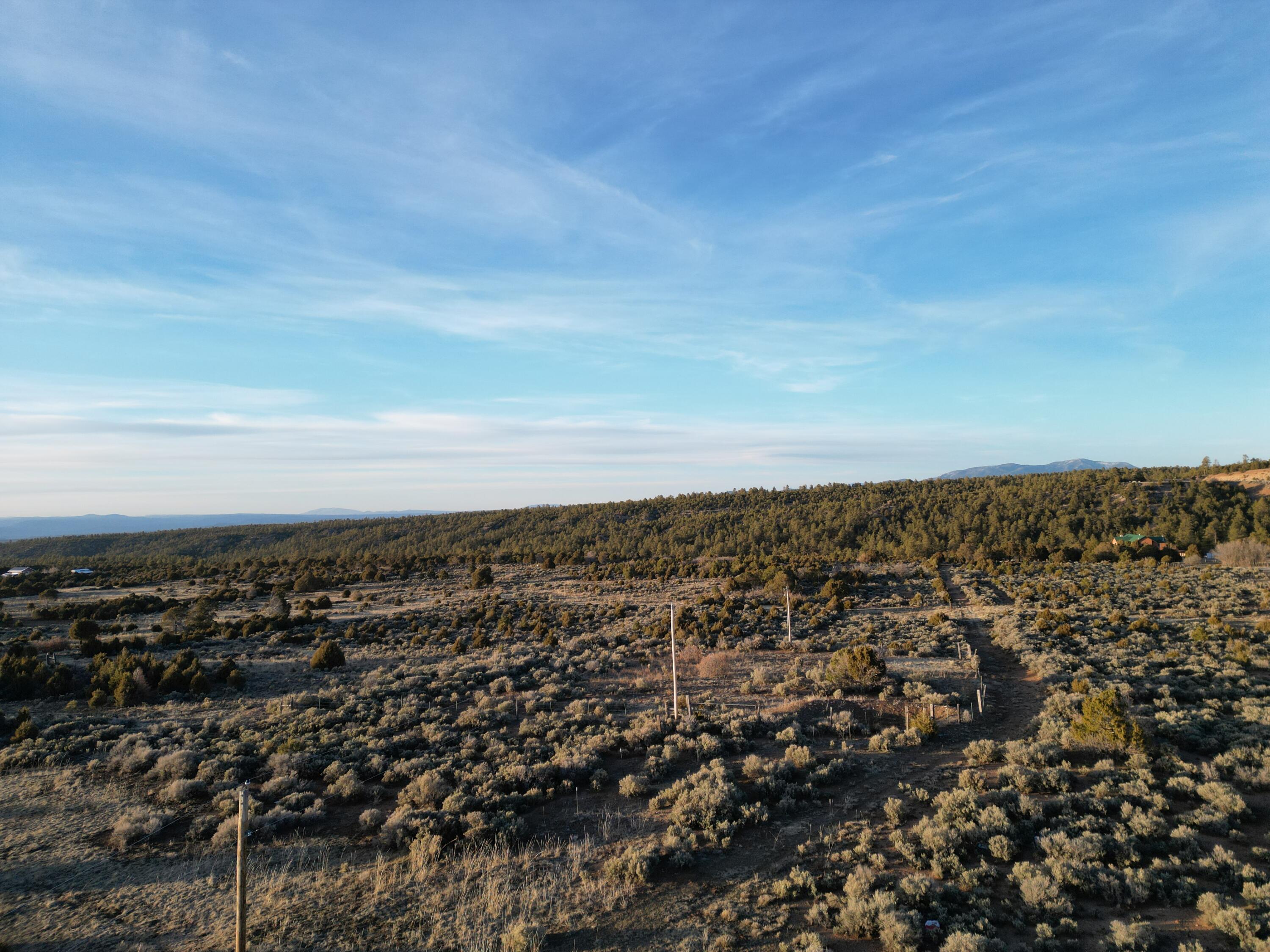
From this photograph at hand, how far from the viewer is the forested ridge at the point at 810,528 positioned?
59.9m

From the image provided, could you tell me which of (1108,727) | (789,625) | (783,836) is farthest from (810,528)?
(783,836)

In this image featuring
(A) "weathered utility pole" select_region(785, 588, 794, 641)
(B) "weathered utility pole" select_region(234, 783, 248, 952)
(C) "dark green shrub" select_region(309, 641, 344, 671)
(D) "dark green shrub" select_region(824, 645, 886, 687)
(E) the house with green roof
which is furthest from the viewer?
(E) the house with green roof

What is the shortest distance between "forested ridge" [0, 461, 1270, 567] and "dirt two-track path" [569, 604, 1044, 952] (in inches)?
1751

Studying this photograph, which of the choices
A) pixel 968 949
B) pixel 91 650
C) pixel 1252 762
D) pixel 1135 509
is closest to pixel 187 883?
pixel 968 949

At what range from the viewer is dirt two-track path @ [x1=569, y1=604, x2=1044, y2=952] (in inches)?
284

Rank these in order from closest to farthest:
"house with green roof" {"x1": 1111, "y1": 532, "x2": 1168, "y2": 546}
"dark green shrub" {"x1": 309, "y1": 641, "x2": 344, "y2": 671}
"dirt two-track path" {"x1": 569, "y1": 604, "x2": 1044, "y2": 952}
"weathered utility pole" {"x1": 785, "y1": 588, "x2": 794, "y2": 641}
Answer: "dirt two-track path" {"x1": 569, "y1": 604, "x2": 1044, "y2": 952} → "dark green shrub" {"x1": 309, "y1": 641, "x2": 344, "y2": 671} → "weathered utility pole" {"x1": 785, "y1": 588, "x2": 794, "y2": 641} → "house with green roof" {"x1": 1111, "y1": 532, "x2": 1168, "y2": 546}

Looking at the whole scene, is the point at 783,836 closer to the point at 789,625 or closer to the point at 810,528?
the point at 789,625

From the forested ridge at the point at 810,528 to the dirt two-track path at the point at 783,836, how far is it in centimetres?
4447

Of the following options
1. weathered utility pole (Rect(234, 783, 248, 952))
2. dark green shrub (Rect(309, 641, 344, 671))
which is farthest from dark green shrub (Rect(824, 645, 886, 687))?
dark green shrub (Rect(309, 641, 344, 671))

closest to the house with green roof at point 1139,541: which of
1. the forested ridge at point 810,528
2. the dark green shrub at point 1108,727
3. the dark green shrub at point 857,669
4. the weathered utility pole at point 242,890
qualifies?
the forested ridge at point 810,528

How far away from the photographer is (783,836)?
9539 millimetres

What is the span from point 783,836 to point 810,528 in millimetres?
70957

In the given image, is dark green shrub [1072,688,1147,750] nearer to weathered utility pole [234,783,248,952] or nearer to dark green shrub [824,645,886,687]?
dark green shrub [824,645,886,687]

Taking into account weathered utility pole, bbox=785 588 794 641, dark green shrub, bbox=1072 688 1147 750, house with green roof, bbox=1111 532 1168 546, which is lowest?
weathered utility pole, bbox=785 588 794 641
